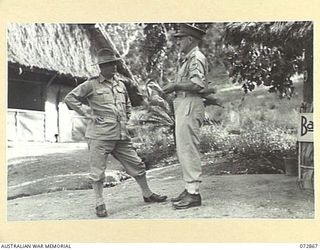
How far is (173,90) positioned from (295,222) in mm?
1417

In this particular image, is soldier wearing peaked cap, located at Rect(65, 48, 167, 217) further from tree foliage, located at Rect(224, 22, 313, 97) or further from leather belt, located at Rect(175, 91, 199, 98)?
tree foliage, located at Rect(224, 22, 313, 97)

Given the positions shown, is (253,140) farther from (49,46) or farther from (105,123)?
(49,46)

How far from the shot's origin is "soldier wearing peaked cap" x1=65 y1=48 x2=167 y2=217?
3930 millimetres

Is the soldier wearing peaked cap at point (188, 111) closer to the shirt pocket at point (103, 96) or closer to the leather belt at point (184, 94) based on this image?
the leather belt at point (184, 94)

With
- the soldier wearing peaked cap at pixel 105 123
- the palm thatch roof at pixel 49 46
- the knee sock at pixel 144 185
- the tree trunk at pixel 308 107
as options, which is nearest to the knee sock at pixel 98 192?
the soldier wearing peaked cap at pixel 105 123

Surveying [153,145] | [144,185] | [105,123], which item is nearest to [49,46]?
[105,123]

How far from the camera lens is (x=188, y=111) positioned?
395 centimetres

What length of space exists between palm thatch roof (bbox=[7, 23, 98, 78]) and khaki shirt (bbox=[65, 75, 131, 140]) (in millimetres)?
131

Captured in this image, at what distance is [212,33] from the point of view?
4.01m

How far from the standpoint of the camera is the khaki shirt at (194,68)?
12.8 feet

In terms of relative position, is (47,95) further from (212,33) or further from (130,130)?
(212,33)

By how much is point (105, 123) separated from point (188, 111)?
25.9 inches

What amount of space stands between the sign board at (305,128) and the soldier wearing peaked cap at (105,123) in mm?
1204

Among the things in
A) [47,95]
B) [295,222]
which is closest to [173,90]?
[47,95]
